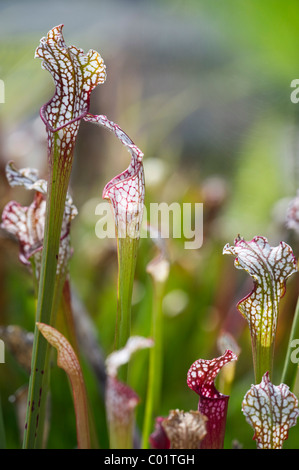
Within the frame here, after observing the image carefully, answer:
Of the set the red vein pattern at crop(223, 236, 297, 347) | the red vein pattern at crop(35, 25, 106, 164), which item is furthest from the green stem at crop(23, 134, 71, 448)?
the red vein pattern at crop(223, 236, 297, 347)

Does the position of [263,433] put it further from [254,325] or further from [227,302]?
[227,302]

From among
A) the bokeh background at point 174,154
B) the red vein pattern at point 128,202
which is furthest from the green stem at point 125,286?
the bokeh background at point 174,154

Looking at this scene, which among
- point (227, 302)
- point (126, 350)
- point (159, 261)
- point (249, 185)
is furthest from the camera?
point (249, 185)

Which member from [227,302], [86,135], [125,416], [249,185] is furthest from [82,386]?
[249,185]

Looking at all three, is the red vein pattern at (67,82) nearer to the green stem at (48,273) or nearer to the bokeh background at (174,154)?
the green stem at (48,273)

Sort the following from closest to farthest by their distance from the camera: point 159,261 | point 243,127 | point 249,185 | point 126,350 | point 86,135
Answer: point 126,350
point 159,261
point 86,135
point 249,185
point 243,127

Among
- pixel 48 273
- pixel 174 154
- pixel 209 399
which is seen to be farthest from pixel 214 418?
pixel 174 154
